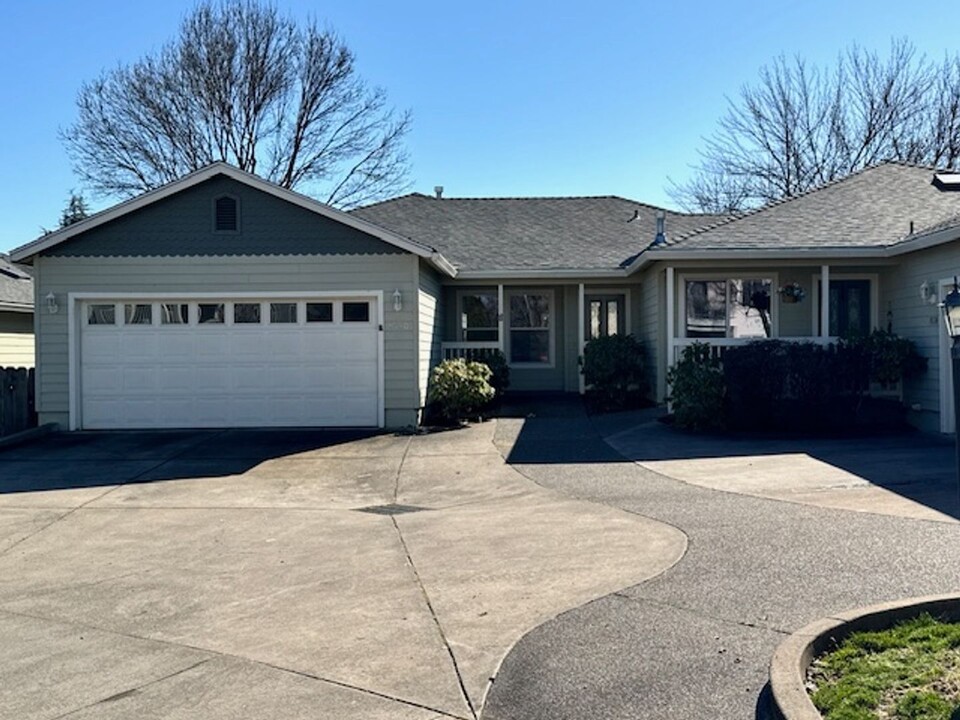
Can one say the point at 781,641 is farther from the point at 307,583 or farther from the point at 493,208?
the point at 493,208

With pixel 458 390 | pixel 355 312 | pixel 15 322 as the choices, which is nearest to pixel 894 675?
pixel 458 390

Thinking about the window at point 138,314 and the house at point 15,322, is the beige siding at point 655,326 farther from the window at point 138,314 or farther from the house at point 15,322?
the house at point 15,322

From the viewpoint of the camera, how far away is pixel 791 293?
634 inches

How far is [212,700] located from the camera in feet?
14.2

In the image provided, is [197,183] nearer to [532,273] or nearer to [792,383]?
[532,273]

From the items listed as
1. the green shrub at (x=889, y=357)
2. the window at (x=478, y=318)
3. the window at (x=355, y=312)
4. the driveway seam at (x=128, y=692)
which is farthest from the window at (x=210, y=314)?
the driveway seam at (x=128, y=692)

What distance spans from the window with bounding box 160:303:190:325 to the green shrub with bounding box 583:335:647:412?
7905 millimetres

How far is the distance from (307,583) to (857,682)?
12.8 feet

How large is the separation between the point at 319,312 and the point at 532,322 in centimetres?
616

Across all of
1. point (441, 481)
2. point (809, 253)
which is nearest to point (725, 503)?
point (441, 481)

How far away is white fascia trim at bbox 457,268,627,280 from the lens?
59.6 ft

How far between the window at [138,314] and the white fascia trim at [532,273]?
6.17 meters

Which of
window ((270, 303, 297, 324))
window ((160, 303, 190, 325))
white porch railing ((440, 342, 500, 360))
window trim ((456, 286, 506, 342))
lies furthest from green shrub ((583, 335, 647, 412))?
window ((160, 303, 190, 325))

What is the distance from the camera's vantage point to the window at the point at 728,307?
16.5 metres
